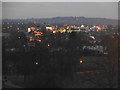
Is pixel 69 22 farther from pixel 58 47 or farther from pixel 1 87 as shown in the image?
pixel 1 87

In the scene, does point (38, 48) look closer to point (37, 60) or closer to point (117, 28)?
point (37, 60)

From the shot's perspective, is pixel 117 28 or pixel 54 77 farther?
pixel 117 28

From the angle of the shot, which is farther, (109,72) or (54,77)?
(109,72)

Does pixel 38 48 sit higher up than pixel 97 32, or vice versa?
pixel 97 32

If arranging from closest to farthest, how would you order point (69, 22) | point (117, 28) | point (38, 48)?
point (38, 48), point (117, 28), point (69, 22)

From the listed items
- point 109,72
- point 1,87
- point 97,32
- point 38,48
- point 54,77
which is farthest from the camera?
point 97,32

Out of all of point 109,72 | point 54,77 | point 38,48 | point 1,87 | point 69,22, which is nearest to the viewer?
point 1,87

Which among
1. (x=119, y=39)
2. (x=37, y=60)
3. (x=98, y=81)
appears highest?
(x=119, y=39)

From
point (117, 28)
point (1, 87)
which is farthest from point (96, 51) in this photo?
point (1, 87)

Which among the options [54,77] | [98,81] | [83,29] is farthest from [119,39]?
[83,29]
